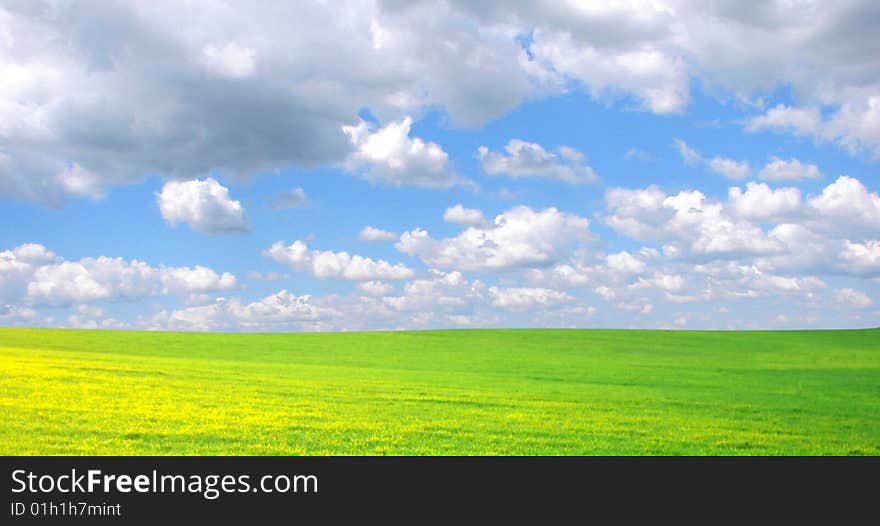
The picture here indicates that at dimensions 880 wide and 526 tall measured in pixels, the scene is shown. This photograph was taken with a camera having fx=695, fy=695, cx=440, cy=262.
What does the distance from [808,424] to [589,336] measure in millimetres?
52151

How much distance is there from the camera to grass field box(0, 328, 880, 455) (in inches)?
690

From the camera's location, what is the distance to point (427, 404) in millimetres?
25062

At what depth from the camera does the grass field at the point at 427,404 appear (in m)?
17.5

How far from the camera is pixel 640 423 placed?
21.9 metres
